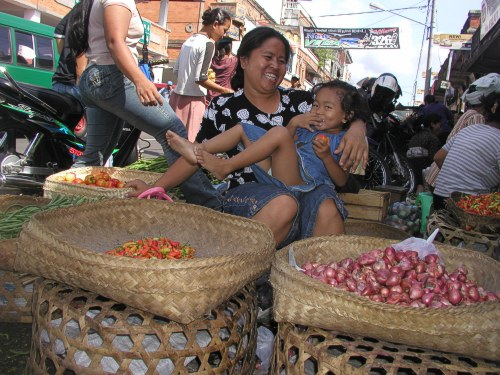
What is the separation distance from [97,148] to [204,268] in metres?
2.39

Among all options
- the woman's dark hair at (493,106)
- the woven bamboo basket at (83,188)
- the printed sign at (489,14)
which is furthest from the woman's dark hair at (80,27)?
the printed sign at (489,14)

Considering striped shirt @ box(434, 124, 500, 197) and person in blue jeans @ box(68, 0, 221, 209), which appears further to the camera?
striped shirt @ box(434, 124, 500, 197)

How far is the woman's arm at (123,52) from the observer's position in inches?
110

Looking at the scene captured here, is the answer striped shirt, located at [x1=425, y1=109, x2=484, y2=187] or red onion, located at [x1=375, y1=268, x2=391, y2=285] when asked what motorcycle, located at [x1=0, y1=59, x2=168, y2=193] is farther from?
red onion, located at [x1=375, y1=268, x2=391, y2=285]

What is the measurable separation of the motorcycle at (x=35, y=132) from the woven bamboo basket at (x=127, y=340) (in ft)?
8.20

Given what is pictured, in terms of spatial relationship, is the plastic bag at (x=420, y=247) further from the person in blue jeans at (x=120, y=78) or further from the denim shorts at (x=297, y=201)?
the person in blue jeans at (x=120, y=78)

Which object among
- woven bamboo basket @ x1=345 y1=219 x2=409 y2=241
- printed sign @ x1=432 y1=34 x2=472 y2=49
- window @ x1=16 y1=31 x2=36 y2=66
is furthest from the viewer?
printed sign @ x1=432 y1=34 x2=472 y2=49

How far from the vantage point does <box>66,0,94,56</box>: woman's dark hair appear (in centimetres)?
311

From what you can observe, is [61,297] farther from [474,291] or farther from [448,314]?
[474,291]

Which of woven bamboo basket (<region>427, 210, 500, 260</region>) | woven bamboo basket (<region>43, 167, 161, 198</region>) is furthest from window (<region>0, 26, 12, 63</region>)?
woven bamboo basket (<region>427, 210, 500, 260</region>)

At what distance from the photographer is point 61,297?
1592mm

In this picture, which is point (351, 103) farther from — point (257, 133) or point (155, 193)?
point (155, 193)

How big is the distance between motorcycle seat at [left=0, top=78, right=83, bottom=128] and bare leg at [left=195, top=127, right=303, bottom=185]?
2.36m

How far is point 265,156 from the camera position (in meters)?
2.31
